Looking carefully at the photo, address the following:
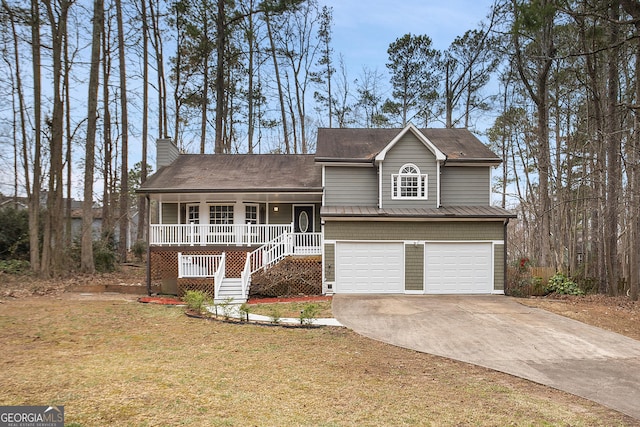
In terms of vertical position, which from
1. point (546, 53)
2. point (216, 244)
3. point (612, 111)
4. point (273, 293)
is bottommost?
point (273, 293)

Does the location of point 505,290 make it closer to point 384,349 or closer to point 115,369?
point 384,349

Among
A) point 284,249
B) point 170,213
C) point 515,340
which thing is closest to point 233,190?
point 284,249

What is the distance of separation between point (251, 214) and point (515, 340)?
12.2 meters

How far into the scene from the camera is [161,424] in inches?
170

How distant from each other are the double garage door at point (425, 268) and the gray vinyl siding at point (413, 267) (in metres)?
0.13

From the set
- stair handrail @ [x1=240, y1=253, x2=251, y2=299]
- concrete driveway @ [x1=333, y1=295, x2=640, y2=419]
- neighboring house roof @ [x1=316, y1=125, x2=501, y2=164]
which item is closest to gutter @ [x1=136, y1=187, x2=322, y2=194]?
neighboring house roof @ [x1=316, y1=125, x2=501, y2=164]

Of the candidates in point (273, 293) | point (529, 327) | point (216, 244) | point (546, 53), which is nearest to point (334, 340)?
point (529, 327)

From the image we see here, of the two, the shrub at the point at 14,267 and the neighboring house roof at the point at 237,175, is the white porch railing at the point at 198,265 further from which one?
the shrub at the point at 14,267

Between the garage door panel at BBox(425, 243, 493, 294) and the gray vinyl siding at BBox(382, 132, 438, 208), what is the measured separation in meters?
2.12

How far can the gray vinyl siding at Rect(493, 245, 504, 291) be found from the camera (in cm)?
1493

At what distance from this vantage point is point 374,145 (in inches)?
711

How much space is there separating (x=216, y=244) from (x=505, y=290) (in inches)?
446

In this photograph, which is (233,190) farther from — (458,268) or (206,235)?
(458,268)

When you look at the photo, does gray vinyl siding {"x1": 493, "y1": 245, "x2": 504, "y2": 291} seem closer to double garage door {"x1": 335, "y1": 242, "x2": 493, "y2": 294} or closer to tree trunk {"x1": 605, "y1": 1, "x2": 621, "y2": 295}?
double garage door {"x1": 335, "y1": 242, "x2": 493, "y2": 294}
